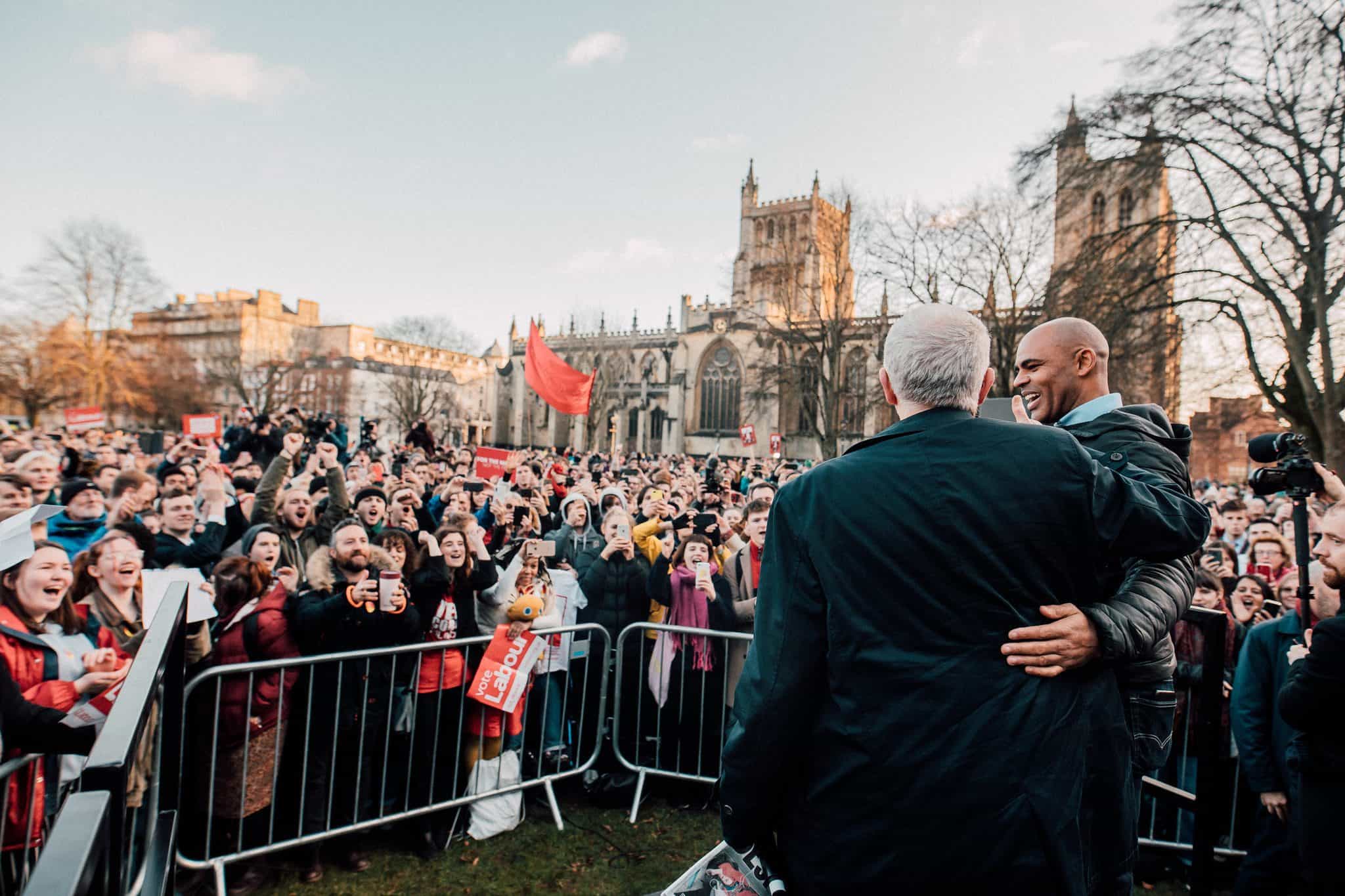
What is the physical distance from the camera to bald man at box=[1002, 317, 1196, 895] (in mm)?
1766

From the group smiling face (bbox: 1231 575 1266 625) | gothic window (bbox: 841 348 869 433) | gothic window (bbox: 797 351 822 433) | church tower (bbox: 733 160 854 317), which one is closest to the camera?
smiling face (bbox: 1231 575 1266 625)

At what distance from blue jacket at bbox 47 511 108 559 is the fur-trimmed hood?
6.78ft

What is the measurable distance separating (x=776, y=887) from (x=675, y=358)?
207ft

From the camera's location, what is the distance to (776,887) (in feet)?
6.70

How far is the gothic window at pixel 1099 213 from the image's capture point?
17359 mm

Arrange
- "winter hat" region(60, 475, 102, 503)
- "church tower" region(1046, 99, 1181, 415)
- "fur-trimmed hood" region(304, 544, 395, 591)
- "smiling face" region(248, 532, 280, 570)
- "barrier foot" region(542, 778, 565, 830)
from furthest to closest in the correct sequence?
"church tower" region(1046, 99, 1181, 415) < "winter hat" region(60, 475, 102, 503) < "smiling face" region(248, 532, 280, 570) < "barrier foot" region(542, 778, 565, 830) < "fur-trimmed hood" region(304, 544, 395, 591)

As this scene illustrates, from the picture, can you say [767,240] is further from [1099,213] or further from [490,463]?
[490,463]

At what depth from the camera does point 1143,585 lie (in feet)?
6.73

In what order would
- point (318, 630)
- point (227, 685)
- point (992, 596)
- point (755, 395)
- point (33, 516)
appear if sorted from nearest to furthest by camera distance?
point (992, 596) < point (33, 516) < point (227, 685) < point (318, 630) < point (755, 395)

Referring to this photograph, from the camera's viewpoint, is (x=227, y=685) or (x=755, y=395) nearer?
(x=227, y=685)

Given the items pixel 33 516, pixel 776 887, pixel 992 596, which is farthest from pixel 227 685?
pixel 992 596

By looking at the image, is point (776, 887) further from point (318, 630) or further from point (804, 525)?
point (318, 630)

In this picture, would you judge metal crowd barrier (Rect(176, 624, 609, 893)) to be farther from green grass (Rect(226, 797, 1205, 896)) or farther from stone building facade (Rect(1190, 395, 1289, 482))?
stone building facade (Rect(1190, 395, 1289, 482))

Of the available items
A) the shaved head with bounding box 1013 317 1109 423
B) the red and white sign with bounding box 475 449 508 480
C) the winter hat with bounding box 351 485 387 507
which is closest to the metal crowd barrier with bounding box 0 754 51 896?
the shaved head with bounding box 1013 317 1109 423
